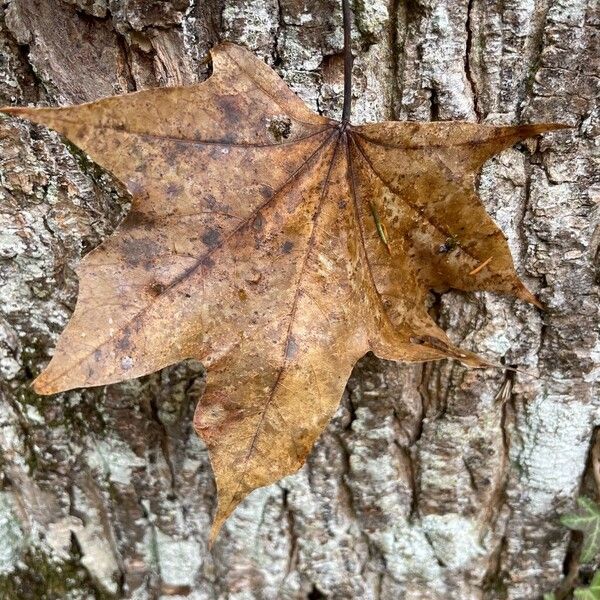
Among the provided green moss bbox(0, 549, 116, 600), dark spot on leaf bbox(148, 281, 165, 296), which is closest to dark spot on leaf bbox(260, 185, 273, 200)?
dark spot on leaf bbox(148, 281, 165, 296)

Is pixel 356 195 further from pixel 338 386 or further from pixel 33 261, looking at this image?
pixel 33 261

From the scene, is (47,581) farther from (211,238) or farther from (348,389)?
(211,238)

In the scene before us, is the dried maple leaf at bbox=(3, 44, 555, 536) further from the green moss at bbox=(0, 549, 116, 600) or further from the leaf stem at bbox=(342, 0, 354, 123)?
the green moss at bbox=(0, 549, 116, 600)

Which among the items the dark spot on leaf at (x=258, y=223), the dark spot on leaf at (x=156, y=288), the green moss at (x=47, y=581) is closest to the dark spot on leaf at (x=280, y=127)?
the dark spot on leaf at (x=258, y=223)

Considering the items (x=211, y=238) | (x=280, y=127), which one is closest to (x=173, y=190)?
(x=211, y=238)

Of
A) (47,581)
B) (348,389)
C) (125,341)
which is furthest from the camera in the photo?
(47,581)

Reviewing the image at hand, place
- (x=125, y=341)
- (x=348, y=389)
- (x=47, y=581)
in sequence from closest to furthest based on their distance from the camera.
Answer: (x=125, y=341), (x=348, y=389), (x=47, y=581)
